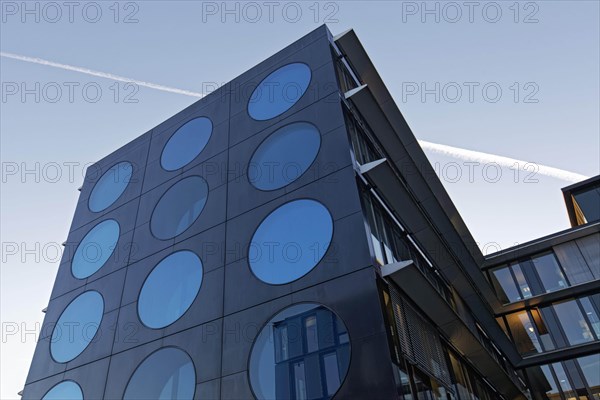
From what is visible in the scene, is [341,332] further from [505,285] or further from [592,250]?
[592,250]

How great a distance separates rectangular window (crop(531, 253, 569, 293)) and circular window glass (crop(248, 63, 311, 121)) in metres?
15.6

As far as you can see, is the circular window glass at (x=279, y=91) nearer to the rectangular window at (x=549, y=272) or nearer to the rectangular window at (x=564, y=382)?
the rectangular window at (x=549, y=272)

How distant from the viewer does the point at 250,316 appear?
35.0 ft

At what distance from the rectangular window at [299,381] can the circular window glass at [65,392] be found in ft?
23.7

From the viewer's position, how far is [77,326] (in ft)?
48.4

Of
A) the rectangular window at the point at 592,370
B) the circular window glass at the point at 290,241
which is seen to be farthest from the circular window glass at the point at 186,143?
the rectangular window at the point at 592,370

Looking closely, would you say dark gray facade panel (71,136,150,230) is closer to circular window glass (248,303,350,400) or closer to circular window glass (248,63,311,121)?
circular window glass (248,63,311,121)

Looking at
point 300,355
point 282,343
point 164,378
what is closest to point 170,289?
point 164,378

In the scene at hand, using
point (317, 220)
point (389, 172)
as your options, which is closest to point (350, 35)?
point (389, 172)

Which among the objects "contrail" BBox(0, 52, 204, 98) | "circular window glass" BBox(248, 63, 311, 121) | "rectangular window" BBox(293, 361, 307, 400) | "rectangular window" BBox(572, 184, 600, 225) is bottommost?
"rectangular window" BBox(293, 361, 307, 400)

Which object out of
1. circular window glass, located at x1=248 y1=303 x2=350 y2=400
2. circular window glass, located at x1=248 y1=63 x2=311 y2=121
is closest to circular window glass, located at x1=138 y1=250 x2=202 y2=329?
circular window glass, located at x1=248 y1=303 x2=350 y2=400

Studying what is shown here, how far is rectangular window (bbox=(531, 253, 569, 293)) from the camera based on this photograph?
2156 centimetres

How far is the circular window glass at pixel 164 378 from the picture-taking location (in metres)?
11.0

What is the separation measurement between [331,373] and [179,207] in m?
7.98
